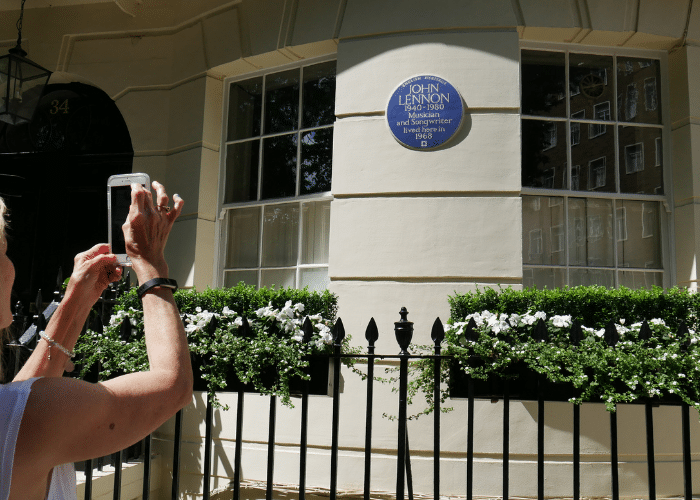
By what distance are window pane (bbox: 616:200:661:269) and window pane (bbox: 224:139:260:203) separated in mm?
3809

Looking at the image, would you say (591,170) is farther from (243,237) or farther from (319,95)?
(243,237)

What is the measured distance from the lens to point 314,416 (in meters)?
5.40

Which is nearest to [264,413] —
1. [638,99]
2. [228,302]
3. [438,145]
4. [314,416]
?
[314,416]

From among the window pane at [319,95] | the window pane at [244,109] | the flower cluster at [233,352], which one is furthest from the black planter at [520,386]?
the window pane at [244,109]

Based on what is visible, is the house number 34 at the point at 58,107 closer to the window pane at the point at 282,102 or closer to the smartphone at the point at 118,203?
the window pane at the point at 282,102

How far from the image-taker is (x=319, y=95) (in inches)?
248

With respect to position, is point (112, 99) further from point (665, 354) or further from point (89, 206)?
point (665, 354)

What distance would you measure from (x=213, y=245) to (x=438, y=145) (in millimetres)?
2725

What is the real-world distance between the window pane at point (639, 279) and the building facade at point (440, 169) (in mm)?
18

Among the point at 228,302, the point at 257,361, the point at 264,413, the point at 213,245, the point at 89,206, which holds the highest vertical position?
the point at 89,206

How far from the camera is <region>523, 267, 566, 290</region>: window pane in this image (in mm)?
5551

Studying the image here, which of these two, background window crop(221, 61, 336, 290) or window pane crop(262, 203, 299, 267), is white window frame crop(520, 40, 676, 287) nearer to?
background window crop(221, 61, 336, 290)

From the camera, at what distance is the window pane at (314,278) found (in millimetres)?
5914

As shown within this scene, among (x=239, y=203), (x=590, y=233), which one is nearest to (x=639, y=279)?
(x=590, y=233)
